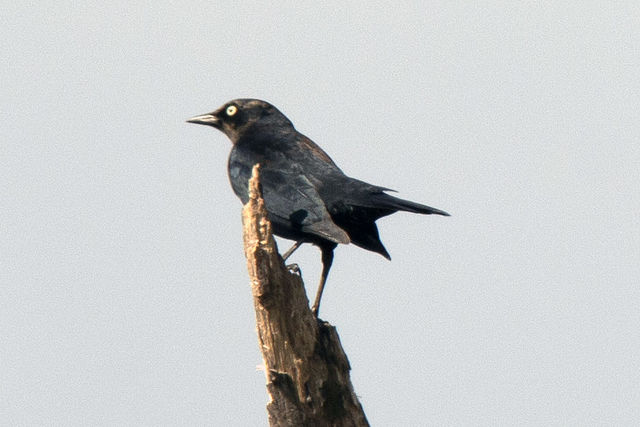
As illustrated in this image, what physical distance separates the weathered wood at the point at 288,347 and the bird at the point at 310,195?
1.28 m

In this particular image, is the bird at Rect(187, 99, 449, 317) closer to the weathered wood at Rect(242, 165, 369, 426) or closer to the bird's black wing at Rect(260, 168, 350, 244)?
the bird's black wing at Rect(260, 168, 350, 244)

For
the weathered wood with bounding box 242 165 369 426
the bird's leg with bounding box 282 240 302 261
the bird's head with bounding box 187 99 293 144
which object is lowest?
Answer: the weathered wood with bounding box 242 165 369 426

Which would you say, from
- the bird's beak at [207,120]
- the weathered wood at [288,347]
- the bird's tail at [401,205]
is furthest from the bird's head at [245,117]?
the weathered wood at [288,347]

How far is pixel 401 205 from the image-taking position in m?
8.01

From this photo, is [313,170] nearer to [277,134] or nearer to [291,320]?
[277,134]

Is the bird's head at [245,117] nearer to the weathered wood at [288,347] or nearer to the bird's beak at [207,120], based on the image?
the bird's beak at [207,120]

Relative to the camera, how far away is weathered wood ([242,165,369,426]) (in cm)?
639

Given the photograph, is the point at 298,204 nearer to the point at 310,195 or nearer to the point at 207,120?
the point at 310,195

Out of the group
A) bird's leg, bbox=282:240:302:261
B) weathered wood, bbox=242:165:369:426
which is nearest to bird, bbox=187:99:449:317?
bird's leg, bbox=282:240:302:261

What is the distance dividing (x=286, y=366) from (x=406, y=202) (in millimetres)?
1962

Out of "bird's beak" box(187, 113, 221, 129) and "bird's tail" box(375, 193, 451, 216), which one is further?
"bird's beak" box(187, 113, 221, 129)

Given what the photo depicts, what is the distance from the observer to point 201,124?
35.0 feet

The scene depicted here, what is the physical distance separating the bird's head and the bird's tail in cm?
203

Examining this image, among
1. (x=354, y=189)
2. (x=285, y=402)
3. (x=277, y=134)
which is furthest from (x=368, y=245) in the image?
(x=285, y=402)
